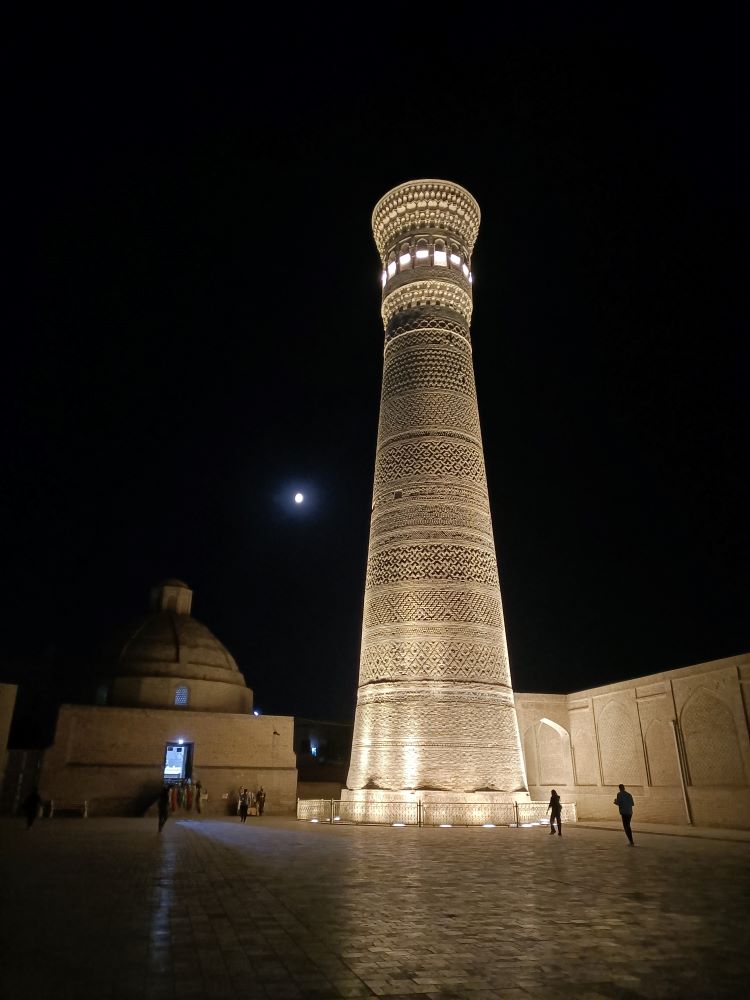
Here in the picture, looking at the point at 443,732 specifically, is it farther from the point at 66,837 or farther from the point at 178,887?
the point at 178,887

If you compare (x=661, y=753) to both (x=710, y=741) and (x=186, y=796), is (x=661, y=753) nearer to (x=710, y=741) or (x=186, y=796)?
(x=710, y=741)

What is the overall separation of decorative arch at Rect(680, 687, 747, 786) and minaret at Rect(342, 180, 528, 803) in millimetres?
3778

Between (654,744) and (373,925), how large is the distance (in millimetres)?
13293

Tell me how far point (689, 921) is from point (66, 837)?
8975 mm

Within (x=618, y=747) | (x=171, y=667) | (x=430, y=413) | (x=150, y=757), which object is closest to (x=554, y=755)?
(x=618, y=747)

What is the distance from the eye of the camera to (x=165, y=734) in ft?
60.9

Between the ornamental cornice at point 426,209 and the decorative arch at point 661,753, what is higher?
the ornamental cornice at point 426,209

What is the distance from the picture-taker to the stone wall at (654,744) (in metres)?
13.4

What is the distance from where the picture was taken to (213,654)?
2145 centimetres

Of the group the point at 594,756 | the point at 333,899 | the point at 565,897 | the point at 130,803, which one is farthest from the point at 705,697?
the point at 130,803

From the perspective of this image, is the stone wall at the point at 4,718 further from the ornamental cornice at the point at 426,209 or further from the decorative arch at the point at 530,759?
Result: the ornamental cornice at the point at 426,209

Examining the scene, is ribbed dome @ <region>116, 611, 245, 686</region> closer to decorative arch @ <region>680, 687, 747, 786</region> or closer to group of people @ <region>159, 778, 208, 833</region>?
group of people @ <region>159, 778, 208, 833</region>

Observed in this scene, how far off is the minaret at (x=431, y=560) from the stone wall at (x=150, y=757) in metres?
6.26

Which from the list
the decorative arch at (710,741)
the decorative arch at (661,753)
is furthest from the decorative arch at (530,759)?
the decorative arch at (710,741)
